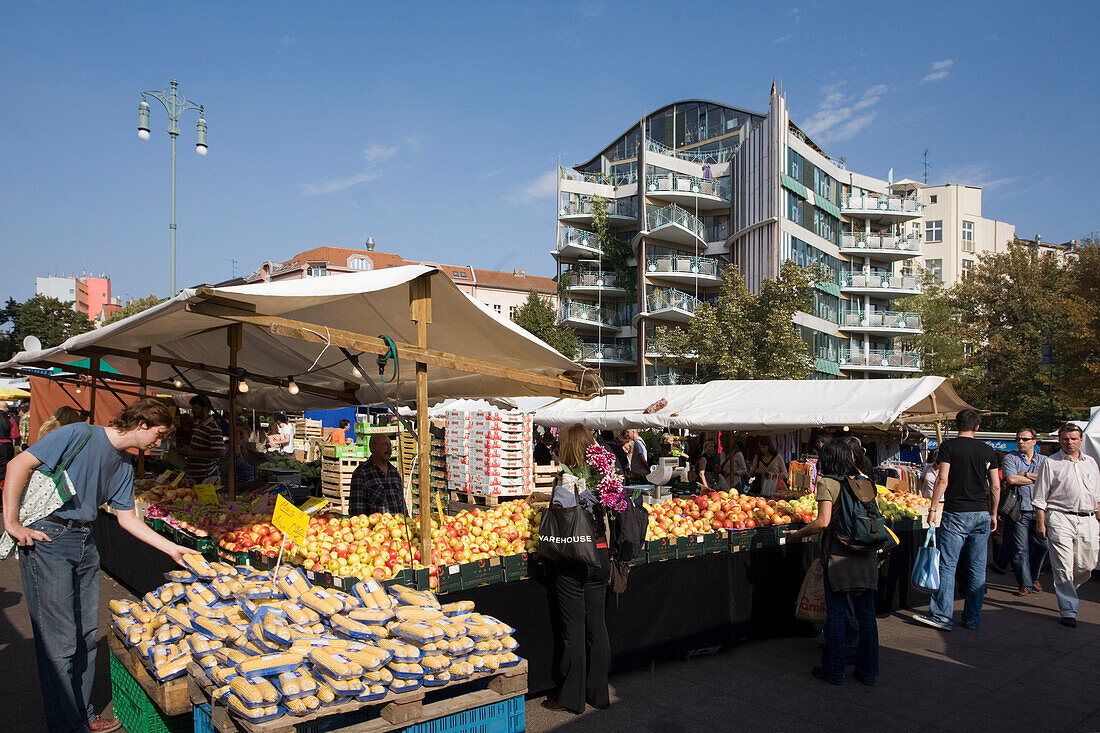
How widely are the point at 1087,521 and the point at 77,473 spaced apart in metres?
8.52

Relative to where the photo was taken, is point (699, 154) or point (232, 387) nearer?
→ point (232, 387)

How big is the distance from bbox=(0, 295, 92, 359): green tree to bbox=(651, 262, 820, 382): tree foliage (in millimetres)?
34268

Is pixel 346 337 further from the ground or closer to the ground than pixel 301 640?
further from the ground

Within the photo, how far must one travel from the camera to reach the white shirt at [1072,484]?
23.4 ft

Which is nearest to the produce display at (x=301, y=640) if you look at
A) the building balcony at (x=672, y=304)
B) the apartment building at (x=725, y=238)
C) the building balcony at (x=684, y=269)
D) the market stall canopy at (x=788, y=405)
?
the market stall canopy at (x=788, y=405)

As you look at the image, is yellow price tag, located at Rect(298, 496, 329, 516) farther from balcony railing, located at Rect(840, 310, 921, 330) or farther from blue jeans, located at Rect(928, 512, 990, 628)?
balcony railing, located at Rect(840, 310, 921, 330)

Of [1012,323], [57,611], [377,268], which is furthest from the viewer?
[377,268]

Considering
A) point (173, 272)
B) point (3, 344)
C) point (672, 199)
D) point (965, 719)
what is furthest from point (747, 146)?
point (3, 344)

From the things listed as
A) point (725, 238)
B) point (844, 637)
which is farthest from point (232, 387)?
point (725, 238)

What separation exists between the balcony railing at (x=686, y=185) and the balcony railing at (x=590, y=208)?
4.28 metres

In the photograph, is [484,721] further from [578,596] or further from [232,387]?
[232,387]

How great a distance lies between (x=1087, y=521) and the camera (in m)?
7.08

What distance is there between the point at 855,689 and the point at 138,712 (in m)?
4.74

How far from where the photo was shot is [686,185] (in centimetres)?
4531
